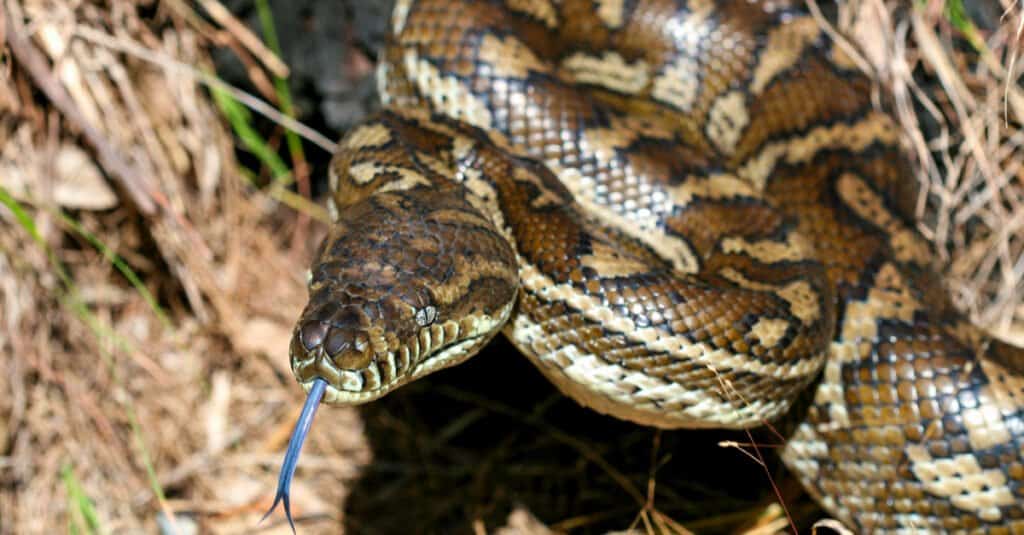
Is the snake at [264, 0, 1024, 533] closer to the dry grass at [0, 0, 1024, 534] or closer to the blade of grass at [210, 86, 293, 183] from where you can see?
the dry grass at [0, 0, 1024, 534]

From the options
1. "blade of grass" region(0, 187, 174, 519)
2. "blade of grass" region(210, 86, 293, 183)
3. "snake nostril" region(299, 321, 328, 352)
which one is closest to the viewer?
"snake nostril" region(299, 321, 328, 352)

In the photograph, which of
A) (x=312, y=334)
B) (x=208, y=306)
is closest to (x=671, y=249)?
(x=312, y=334)

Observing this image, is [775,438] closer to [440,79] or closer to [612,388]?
[612,388]

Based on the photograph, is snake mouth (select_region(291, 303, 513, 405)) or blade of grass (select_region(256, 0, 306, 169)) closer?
snake mouth (select_region(291, 303, 513, 405))

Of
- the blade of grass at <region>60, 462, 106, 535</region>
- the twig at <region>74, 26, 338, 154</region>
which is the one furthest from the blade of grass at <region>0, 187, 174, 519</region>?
the twig at <region>74, 26, 338, 154</region>

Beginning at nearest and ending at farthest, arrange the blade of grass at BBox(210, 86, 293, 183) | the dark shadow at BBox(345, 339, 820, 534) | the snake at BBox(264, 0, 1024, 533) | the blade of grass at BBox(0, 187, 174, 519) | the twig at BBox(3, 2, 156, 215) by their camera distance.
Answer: the snake at BBox(264, 0, 1024, 533) → the twig at BBox(3, 2, 156, 215) → the blade of grass at BBox(0, 187, 174, 519) → the dark shadow at BBox(345, 339, 820, 534) → the blade of grass at BBox(210, 86, 293, 183)

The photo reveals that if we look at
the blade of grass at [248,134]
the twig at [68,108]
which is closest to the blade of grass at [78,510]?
the twig at [68,108]

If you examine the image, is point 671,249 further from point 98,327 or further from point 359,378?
point 98,327
